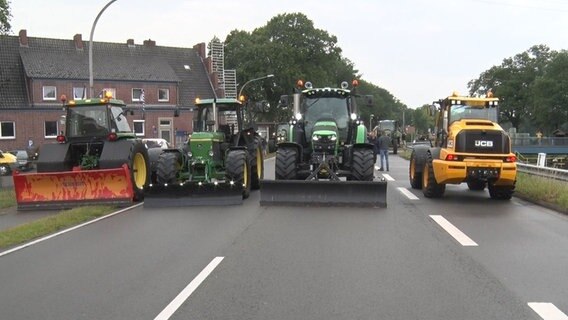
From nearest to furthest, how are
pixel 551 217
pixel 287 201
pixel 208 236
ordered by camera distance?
1. pixel 208 236
2. pixel 551 217
3. pixel 287 201

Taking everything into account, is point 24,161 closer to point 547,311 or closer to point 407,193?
point 407,193

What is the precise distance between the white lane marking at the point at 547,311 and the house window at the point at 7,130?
5167 centimetres

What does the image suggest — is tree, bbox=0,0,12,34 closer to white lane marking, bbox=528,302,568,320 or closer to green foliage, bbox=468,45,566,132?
white lane marking, bbox=528,302,568,320

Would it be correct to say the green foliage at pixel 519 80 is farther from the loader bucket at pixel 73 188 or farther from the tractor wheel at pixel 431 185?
the loader bucket at pixel 73 188

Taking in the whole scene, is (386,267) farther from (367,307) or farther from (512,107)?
(512,107)

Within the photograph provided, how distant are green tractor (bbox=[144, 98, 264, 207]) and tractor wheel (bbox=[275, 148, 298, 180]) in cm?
92

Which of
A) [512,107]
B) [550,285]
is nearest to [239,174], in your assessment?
[550,285]

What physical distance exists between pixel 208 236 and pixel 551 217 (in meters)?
7.20

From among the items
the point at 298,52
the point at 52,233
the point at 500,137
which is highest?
the point at 298,52

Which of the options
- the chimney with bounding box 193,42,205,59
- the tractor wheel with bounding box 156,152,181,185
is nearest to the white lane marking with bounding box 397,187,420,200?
the tractor wheel with bounding box 156,152,181,185

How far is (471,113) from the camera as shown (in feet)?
53.7

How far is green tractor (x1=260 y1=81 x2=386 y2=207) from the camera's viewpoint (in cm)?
1359

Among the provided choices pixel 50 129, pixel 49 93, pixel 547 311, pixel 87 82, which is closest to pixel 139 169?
pixel 547 311

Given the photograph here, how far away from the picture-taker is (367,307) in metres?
5.89
